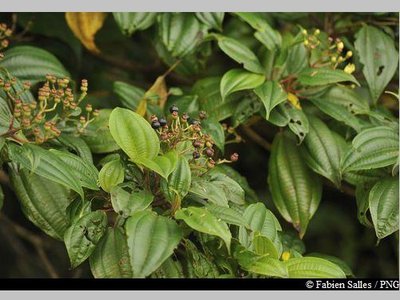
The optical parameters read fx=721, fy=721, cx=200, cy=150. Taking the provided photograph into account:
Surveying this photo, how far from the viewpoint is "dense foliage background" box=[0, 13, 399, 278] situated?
5.65ft

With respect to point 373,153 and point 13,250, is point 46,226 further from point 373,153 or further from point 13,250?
point 13,250

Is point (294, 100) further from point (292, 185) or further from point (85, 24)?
point (85, 24)

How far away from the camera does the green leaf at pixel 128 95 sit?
1.59m

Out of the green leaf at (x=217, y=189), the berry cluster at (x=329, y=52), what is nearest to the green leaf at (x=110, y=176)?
the green leaf at (x=217, y=189)

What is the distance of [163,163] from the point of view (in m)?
1.17

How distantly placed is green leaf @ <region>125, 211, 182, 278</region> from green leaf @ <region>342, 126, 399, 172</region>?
17.4 inches

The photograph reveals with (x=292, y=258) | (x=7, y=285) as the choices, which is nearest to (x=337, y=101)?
(x=292, y=258)

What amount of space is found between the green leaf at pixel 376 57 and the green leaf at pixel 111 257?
71 cm

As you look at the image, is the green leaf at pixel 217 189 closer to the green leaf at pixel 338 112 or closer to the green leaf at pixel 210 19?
the green leaf at pixel 338 112

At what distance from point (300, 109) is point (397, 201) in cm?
28

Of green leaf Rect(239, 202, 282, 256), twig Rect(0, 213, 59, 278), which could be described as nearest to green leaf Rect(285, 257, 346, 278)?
green leaf Rect(239, 202, 282, 256)

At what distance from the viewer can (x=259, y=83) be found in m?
1.50

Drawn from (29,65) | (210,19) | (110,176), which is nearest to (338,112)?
(210,19)

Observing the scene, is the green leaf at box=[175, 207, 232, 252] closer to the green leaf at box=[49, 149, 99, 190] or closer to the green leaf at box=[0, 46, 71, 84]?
the green leaf at box=[49, 149, 99, 190]
